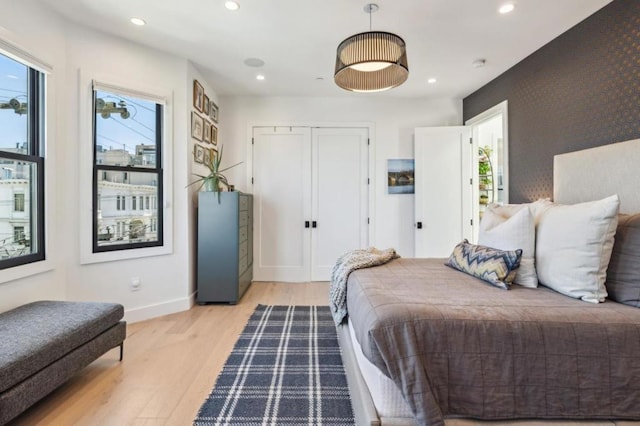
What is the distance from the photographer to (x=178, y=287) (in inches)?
129

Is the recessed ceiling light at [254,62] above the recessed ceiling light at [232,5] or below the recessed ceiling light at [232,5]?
above

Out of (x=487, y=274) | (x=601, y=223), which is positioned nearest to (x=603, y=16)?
(x=601, y=223)

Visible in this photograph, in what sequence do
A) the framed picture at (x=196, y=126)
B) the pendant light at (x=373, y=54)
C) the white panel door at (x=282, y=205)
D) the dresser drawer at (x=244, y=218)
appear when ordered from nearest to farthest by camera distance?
A: the pendant light at (x=373, y=54) → the framed picture at (x=196, y=126) → the dresser drawer at (x=244, y=218) → the white panel door at (x=282, y=205)

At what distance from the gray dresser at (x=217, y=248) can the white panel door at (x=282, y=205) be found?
97 cm

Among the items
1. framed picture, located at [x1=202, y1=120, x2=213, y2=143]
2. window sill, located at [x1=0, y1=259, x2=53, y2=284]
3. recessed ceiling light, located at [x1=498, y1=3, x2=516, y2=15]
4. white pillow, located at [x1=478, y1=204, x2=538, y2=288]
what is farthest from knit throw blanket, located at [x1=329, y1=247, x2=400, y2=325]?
framed picture, located at [x1=202, y1=120, x2=213, y2=143]

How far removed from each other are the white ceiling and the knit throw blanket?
6.41 ft

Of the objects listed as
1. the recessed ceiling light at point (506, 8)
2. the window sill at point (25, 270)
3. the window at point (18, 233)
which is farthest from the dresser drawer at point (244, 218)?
the recessed ceiling light at point (506, 8)

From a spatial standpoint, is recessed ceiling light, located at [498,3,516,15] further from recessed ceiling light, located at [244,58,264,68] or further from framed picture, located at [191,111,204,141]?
framed picture, located at [191,111,204,141]

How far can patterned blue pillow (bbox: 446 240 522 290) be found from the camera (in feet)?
5.81

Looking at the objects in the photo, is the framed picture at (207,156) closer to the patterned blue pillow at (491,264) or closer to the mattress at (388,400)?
the patterned blue pillow at (491,264)

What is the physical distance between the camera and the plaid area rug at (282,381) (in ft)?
5.43

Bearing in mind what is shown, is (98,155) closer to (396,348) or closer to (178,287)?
(178,287)

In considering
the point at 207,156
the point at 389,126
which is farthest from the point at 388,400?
the point at 389,126

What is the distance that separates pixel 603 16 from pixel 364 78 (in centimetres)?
189
